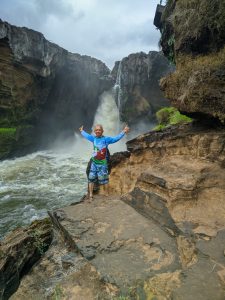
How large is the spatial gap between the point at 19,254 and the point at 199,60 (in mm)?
4904

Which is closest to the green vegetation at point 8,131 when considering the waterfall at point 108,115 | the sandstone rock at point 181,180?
the waterfall at point 108,115

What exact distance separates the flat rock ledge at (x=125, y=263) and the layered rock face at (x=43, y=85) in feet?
67.8

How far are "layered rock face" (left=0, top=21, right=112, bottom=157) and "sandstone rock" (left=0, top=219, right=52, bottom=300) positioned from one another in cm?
1974

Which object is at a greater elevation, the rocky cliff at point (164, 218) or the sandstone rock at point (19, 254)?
the rocky cliff at point (164, 218)

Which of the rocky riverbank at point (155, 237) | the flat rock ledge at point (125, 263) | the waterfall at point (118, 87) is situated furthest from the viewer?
the waterfall at point (118, 87)

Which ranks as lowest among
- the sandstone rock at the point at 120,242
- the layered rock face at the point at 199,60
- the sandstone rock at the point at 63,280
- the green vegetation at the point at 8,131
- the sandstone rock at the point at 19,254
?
the green vegetation at the point at 8,131

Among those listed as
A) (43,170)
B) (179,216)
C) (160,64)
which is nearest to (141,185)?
(179,216)

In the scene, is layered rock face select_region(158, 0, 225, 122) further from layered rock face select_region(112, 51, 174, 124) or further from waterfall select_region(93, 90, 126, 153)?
layered rock face select_region(112, 51, 174, 124)

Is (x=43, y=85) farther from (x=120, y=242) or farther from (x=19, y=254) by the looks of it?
(x=120, y=242)

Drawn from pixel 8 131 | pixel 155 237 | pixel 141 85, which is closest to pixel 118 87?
pixel 141 85

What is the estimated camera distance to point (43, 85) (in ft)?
90.9

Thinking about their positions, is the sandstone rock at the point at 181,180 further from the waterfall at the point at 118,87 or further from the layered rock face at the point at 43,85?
the waterfall at the point at 118,87

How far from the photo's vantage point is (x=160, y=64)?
31375 millimetres

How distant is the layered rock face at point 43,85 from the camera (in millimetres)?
23469
